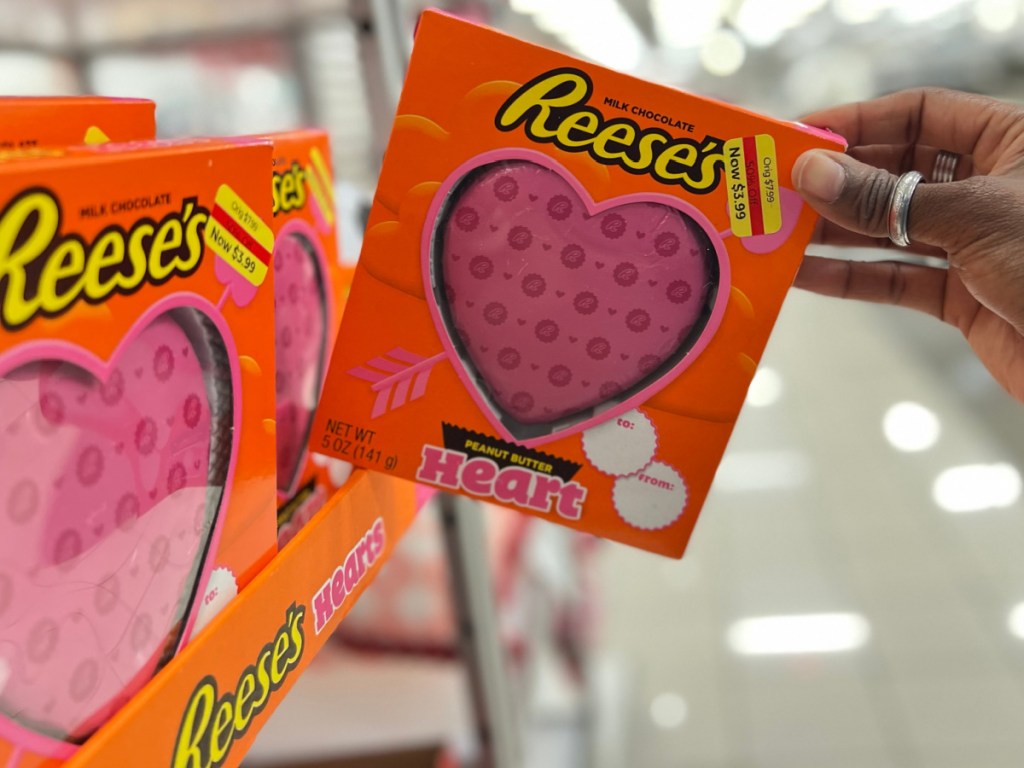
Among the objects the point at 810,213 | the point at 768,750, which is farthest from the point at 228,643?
the point at 768,750

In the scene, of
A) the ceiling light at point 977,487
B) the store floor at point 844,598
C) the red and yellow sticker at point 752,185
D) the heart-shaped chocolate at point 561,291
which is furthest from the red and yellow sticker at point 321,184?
the ceiling light at point 977,487

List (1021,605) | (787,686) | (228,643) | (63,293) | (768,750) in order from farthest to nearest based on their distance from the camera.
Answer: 1. (1021,605)
2. (787,686)
3. (768,750)
4. (228,643)
5. (63,293)

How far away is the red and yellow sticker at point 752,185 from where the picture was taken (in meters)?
0.63

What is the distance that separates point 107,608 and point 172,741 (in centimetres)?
8

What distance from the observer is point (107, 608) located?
1.53 ft

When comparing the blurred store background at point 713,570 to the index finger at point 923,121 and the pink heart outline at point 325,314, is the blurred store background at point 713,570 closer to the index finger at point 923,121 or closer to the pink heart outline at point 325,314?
A: the pink heart outline at point 325,314

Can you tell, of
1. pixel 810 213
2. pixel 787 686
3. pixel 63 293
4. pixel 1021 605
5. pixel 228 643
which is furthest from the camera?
pixel 1021 605

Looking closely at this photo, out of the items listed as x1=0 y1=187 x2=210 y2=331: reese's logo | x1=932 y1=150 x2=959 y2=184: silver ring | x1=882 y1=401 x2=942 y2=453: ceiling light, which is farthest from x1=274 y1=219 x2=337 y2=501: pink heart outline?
x1=882 y1=401 x2=942 y2=453: ceiling light

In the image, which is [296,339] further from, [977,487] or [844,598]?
[977,487]

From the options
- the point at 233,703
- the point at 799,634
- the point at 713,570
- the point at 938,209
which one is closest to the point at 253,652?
the point at 233,703

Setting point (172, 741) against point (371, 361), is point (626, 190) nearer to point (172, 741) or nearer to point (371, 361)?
point (371, 361)

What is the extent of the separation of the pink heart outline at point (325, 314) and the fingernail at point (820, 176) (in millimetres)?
403

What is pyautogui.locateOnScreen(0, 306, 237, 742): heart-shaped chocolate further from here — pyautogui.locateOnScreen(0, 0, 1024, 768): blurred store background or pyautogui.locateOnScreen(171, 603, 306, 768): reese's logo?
pyautogui.locateOnScreen(0, 0, 1024, 768): blurred store background

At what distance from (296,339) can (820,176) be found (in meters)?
0.44
